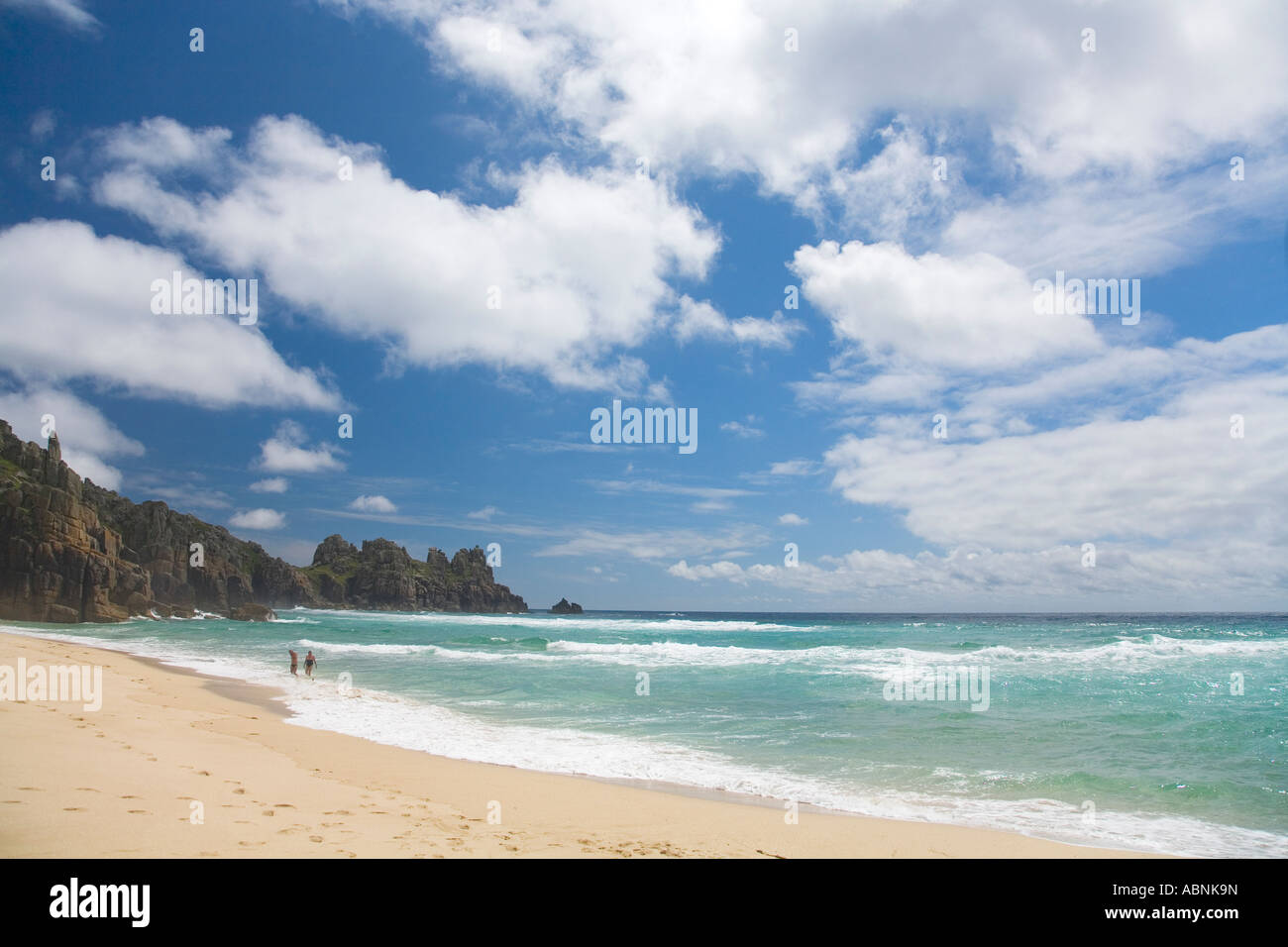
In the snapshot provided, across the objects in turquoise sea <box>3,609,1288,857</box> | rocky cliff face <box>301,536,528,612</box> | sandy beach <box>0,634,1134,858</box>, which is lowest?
rocky cliff face <box>301,536,528,612</box>

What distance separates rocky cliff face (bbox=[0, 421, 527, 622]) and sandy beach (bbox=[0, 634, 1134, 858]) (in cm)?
6596

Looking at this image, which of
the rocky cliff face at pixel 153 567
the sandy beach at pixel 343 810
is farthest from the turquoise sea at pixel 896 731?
the rocky cliff face at pixel 153 567

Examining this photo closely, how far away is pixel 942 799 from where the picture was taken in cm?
1003

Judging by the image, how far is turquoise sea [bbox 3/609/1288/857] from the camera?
9.77m

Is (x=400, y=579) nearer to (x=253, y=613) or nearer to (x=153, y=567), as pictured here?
(x=153, y=567)

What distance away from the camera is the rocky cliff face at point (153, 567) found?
2416 inches

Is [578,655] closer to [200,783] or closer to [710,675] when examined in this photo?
[710,675]

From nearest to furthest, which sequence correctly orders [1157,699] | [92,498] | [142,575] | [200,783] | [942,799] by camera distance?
[200,783]
[942,799]
[1157,699]
[142,575]
[92,498]

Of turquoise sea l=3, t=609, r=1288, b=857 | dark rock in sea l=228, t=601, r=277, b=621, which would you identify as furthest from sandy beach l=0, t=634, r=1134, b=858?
dark rock in sea l=228, t=601, r=277, b=621

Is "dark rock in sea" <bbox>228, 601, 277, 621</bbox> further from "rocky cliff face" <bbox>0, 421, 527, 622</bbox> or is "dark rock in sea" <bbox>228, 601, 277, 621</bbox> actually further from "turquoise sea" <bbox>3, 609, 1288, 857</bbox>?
"turquoise sea" <bbox>3, 609, 1288, 857</bbox>

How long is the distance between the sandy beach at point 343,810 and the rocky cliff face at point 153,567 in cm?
6596

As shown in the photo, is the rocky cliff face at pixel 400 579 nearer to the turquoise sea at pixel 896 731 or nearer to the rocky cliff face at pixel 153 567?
the rocky cliff face at pixel 153 567
